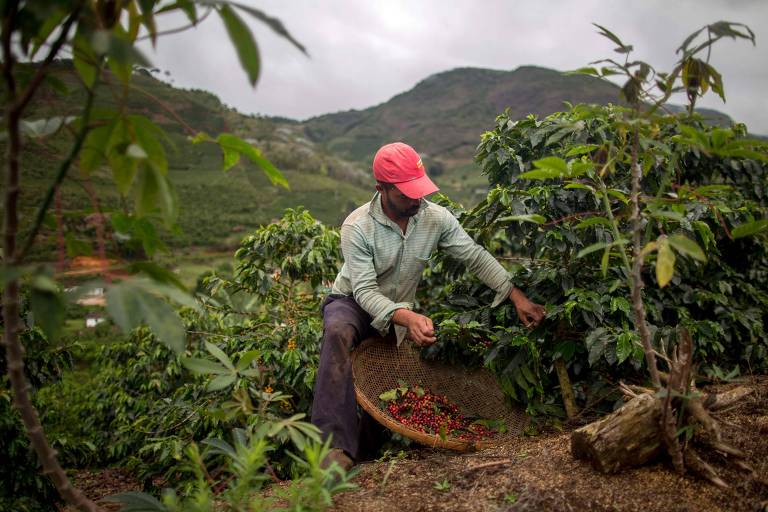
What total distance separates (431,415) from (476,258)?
0.86 m

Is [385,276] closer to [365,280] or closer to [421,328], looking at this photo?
[365,280]

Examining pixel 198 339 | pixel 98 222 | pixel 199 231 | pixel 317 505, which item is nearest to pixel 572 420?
pixel 317 505

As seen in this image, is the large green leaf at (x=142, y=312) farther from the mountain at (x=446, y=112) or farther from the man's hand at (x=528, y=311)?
the mountain at (x=446, y=112)

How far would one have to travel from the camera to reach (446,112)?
316 feet

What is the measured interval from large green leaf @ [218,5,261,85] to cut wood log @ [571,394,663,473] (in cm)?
154

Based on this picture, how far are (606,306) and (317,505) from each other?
168 cm

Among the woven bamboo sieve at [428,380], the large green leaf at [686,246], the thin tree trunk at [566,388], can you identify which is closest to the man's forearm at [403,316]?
the woven bamboo sieve at [428,380]

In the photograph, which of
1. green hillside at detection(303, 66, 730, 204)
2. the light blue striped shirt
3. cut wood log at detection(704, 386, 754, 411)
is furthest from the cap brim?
green hillside at detection(303, 66, 730, 204)

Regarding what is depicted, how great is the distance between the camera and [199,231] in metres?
27.7

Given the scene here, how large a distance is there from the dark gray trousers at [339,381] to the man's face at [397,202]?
57cm

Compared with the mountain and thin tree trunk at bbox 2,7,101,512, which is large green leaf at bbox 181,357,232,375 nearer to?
thin tree trunk at bbox 2,7,101,512

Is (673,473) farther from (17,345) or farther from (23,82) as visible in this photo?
(23,82)

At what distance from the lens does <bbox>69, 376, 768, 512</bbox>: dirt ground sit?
1.65 metres

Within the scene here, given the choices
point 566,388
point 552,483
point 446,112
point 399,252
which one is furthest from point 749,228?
point 446,112
